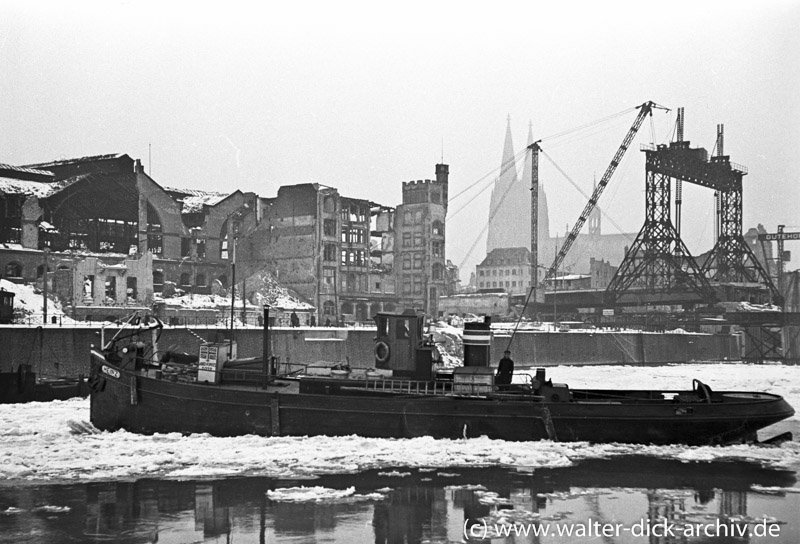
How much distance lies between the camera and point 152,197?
2694 inches

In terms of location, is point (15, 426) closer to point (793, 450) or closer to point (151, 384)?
point (151, 384)

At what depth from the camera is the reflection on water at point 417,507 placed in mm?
13727

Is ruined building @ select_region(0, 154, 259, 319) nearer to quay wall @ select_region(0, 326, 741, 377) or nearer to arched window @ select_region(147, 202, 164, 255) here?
arched window @ select_region(147, 202, 164, 255)

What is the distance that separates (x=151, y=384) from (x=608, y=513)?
14195 mm

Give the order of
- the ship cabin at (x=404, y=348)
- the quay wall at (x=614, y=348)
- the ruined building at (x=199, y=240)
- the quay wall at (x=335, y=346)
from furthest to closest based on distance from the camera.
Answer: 1. the quay wall at (x=614, y=348)
2. the ruined building at (x=199, y=240)
3. the quay wall at (x=335, y=346)
4. the ship cabin at (x=404, y=348)

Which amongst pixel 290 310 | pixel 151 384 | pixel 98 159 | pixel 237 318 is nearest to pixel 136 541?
pixel 151 384

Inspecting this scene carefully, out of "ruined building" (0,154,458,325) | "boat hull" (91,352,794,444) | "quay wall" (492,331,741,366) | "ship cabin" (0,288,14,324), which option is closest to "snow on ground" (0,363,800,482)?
"boat hull" (91,352,794,444)

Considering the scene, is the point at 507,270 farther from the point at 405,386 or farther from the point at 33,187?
the point at 405,386

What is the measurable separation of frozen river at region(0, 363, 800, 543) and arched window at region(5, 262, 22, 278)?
34.3m

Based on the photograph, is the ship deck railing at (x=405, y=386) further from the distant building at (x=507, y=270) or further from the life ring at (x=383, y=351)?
the distant building at (x=507, y=270)

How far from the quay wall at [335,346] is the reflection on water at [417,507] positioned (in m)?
8.73

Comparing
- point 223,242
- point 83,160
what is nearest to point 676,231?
point 223,242

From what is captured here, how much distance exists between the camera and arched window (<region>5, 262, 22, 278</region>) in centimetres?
5572

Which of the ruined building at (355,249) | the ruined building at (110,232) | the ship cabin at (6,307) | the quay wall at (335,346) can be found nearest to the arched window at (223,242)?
the ruined building at (110,232)
